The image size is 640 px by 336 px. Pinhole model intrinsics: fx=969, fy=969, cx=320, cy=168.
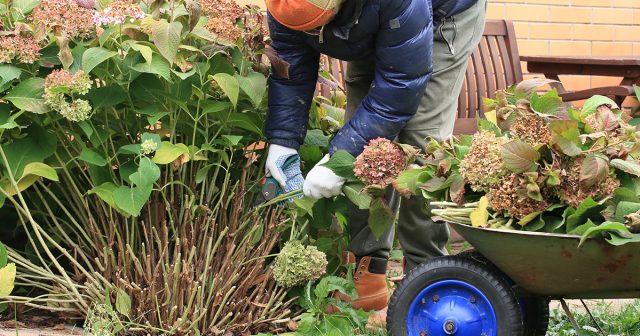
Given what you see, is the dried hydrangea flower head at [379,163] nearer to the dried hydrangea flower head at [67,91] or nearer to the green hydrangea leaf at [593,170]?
the green hydrangea leaf at [593,170]

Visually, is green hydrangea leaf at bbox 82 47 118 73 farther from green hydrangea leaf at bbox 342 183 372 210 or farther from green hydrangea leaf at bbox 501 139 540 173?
green hydrangea leaf at bbox 501 139 540 173

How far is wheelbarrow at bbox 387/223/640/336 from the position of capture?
2309 millimetres

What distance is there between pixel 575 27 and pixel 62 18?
12.6ft

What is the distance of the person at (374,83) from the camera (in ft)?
8.86

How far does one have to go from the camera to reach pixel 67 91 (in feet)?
8.65

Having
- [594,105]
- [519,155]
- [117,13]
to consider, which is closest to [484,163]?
[519,155]

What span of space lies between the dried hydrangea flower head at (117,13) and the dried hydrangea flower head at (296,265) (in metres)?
0.81

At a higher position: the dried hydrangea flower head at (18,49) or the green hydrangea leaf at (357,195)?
the dried hydrangea flower head at (18,49)

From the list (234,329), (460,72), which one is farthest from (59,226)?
(460,72)

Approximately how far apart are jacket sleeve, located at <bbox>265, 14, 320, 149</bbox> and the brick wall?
8.98 ft

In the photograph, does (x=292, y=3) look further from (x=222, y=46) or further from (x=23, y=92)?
(x=23, y=92)

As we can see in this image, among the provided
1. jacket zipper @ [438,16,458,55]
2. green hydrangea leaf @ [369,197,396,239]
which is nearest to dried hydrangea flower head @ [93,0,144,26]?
green hydrangea leaf @ [369,197,396,239]

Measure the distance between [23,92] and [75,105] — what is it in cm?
16

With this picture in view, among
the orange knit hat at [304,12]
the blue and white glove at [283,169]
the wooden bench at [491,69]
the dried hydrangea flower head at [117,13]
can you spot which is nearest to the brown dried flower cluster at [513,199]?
the orange knit hat at [304,12]
